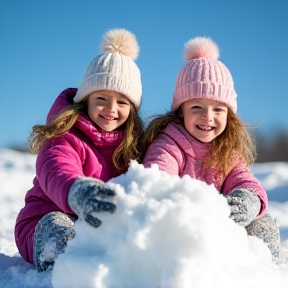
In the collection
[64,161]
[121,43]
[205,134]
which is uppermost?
[121,43]

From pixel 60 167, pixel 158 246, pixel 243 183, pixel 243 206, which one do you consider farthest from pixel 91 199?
pixel 243 183

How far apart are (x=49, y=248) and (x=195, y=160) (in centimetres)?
104

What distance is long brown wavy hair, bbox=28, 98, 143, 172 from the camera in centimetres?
269

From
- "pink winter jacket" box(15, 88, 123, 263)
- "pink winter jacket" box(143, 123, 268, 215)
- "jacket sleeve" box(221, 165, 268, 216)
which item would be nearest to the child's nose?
"pink winter jacket" box(143, 123, 268, 215)

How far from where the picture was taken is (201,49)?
3.05 m

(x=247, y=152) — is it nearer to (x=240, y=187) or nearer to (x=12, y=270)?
(x=240, y=187)

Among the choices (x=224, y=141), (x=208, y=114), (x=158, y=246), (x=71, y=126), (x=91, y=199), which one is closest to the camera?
(x=158, y=246)

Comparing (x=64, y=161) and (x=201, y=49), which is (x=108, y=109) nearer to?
(x=64, y=161)

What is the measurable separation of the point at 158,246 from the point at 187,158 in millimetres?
1316

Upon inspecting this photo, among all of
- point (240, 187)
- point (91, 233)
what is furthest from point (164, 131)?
point (91, 233)

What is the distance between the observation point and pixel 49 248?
216cm

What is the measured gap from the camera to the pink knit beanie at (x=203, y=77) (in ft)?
9.37

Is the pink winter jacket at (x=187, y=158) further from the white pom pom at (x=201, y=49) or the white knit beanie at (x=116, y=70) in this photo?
the white pom pom at (x=201, y=49)

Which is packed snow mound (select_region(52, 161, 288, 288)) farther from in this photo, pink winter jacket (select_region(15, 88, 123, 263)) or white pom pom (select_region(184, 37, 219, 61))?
white pom pom (select_region(184, 37, 219, 61))
